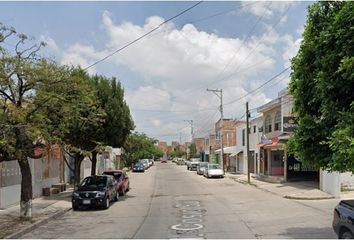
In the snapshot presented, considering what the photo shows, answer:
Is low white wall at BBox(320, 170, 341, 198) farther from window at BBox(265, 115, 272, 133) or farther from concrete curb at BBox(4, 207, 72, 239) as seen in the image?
window at BBox(265, 115, 272, 133)

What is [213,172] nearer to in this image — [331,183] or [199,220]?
[331,183]

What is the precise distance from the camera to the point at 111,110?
27.9 meters

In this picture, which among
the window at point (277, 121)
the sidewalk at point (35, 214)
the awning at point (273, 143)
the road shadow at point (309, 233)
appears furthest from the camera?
the window at point (277, 121)

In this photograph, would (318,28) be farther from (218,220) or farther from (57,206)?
(57,206)

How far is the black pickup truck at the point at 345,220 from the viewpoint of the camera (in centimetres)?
922

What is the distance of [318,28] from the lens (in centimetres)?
1295

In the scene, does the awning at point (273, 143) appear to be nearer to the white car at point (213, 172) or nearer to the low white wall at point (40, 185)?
the white car at point (213, 172)

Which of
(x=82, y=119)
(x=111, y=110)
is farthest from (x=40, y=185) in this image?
(x=82, y=119)

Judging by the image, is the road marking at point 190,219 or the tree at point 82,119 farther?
the tree at point 82,119

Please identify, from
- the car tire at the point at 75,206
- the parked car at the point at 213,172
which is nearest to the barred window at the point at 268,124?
the parked car at the point at 213,172

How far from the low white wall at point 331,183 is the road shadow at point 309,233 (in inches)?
463

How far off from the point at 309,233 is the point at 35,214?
10.9 meters

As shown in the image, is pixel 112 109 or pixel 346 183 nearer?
pixel 112 109

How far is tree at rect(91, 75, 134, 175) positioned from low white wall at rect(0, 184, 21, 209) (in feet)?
17.7
